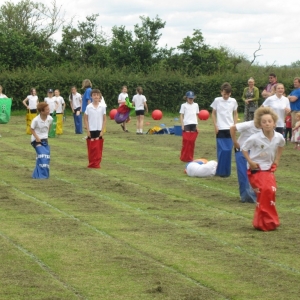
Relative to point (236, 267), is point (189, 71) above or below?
above

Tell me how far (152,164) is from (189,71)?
38563 mm

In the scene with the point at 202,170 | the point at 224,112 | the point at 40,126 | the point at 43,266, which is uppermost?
the point at 224,112

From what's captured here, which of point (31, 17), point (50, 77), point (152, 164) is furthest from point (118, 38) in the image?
point (152, 164)

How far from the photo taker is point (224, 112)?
1623 centimetres

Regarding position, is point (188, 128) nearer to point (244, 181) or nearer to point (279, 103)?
point (279, 103)

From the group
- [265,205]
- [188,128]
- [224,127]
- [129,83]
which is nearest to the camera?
[265,205]

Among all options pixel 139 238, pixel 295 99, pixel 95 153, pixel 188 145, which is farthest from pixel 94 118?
pixel 139 238

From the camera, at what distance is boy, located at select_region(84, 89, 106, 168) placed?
57.4 feet

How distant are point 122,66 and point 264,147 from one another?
150ft

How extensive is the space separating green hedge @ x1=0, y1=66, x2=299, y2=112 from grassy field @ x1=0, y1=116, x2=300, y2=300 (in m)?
28.8

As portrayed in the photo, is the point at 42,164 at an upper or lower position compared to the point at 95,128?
lower

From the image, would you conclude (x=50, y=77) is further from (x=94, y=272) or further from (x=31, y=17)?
(x=94, y=272)

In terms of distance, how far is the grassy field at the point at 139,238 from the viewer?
7.20 m

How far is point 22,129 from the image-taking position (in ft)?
103
